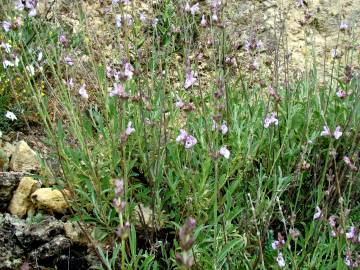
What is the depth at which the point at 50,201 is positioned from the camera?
9.04 feet

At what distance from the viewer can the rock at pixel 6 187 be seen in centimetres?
279

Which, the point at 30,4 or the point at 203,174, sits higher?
the point at 30,4

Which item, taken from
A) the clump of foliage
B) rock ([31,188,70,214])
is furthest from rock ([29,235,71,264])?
rock ([31,188,70,214])

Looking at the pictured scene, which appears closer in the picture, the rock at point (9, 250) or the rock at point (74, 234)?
the rock at point (9, 250)

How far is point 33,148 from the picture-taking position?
136 inches

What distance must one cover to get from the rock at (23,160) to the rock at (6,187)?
0.28 metres

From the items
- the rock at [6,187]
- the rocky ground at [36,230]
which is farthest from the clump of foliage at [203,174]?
the rock at [6,187]

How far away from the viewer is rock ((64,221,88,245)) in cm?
253

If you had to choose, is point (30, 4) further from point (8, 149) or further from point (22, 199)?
point (8, 149)

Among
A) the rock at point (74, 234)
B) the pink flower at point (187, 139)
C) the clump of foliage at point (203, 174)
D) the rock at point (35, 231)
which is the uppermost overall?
the pink flower at point (187, 139)

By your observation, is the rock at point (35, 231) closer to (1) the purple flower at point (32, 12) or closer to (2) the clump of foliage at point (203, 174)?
(2) the clump of foliage at point (203, 174)

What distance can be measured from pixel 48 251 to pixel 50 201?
15.3 inches

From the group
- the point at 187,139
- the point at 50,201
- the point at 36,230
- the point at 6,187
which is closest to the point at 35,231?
the point at 36,230

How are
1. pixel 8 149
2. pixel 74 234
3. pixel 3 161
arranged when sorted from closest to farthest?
1. pixel 74 234
2. pixel 3 161
3. pixel 8 149
